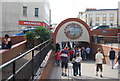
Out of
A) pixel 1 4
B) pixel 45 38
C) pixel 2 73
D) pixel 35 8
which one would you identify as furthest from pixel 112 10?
pixel 2 73

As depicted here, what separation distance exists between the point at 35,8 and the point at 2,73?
104 ft

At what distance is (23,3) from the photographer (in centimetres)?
3675

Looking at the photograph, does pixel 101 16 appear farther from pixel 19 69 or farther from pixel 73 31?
pixel 19 69

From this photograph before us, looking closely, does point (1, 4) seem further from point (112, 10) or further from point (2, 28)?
point (112, 10)

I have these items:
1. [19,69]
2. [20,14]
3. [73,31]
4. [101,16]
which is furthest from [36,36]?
[101,16]

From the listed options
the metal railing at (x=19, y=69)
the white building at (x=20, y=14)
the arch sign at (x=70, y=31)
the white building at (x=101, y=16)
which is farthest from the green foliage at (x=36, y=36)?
the white building at (x=101, y=16)

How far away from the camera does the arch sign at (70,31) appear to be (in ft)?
82.8

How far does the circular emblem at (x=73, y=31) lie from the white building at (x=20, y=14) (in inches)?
482

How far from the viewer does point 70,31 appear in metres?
25.4

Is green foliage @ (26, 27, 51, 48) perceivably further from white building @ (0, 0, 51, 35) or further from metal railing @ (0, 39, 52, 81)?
white building @ (0, 0, 51, 35)

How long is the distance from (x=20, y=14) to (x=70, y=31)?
14.4 m

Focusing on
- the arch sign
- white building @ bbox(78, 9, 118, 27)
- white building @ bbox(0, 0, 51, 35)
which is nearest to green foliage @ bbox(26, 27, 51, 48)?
the arch sign

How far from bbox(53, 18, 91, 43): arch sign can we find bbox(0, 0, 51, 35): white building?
470 inches

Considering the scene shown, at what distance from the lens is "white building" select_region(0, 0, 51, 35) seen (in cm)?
3503
